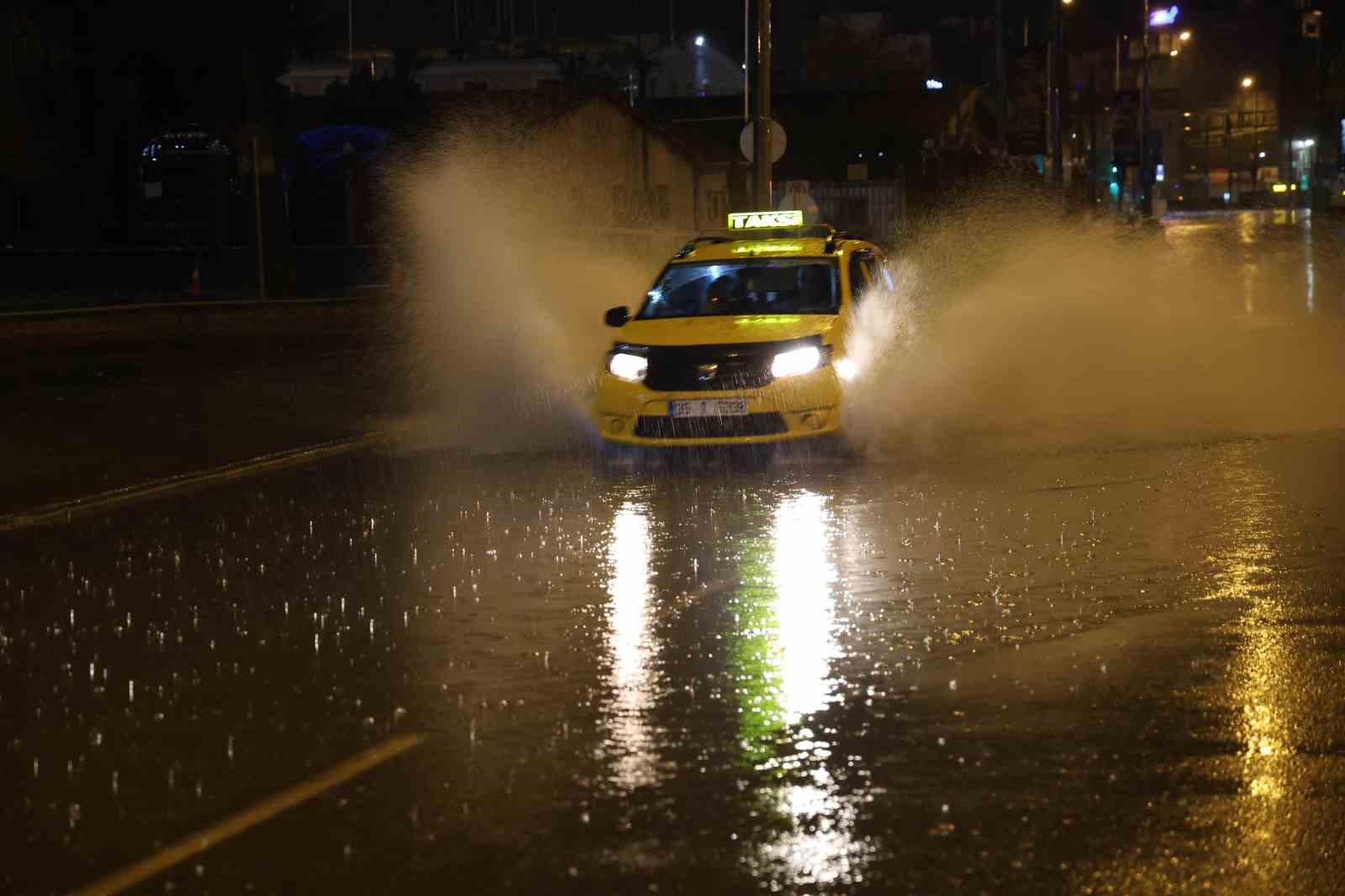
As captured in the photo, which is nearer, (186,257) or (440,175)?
(186,257)

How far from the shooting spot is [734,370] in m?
13.2

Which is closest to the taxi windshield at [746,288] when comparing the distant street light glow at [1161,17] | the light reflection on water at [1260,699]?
the light reflection on water at [1260,699]

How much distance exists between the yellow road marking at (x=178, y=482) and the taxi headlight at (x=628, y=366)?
2283mm

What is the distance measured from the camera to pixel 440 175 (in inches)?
2048

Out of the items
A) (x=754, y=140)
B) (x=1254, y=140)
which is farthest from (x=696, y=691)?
(x=1254, y=140)

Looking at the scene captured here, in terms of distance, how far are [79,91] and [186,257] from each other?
14.8 ft

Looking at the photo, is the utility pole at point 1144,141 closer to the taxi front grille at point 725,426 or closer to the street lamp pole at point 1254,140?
the taxi front grille at point 725,426

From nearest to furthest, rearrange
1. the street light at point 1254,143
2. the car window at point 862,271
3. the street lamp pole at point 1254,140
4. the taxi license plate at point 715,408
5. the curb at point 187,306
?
the taxi license plate at point 715,408, the car window at point 862,271, the curb at point 187,306, the street light at point 1254,143, the street lamp pole at point 1254,140

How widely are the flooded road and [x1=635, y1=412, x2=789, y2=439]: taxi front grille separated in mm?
1232

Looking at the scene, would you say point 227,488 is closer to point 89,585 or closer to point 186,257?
point 89,585

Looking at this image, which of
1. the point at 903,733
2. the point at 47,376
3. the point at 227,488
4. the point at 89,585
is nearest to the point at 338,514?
the point at 227,488

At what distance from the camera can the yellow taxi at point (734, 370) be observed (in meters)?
13.1

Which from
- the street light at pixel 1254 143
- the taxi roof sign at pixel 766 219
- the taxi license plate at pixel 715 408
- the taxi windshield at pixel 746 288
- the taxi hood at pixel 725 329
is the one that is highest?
the street light at pixel 1254 143

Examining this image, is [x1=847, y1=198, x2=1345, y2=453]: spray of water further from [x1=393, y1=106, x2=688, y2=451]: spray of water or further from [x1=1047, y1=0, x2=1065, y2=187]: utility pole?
[x1=1047, y1=0, x2=1065, y2=187]: utility pole
